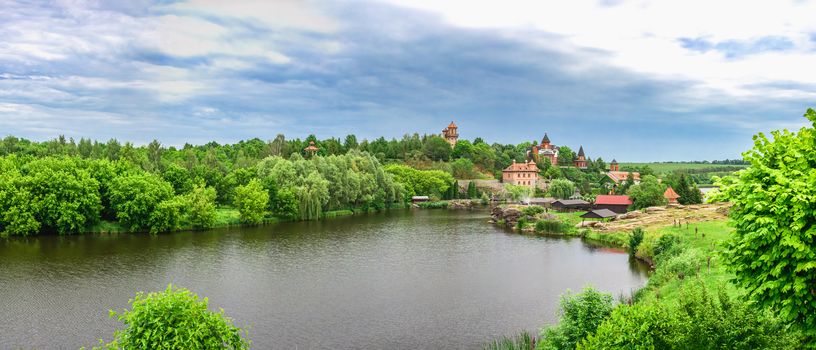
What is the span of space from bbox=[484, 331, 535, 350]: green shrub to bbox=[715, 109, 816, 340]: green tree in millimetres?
10794

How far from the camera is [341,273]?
42.3 m

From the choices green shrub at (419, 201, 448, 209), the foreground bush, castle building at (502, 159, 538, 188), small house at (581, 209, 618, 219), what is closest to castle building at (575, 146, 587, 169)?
castle building at (502, 159, 538, 188)

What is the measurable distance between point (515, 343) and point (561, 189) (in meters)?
103

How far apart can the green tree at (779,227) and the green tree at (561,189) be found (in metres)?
110

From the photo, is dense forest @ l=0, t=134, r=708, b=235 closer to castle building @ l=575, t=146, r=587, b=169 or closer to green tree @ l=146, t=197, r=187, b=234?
green tree @ l=146, t=197, r=187, b=234

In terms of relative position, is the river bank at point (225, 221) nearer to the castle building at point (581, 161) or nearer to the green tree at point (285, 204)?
the green tree at point (285, 204)

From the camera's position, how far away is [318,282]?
39281 millimetres

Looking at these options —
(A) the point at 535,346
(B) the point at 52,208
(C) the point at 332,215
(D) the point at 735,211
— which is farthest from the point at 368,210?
(D) the point at 735,211

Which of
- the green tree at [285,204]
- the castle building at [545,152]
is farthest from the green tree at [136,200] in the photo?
the castle building at [545,152]

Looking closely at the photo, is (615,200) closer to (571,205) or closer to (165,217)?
(571,205)

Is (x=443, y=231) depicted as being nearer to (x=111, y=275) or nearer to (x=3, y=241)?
(x=111, y=275)

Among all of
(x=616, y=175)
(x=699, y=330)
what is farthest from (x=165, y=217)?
(x=616, y=175)

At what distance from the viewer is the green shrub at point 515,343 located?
2427 centimetres

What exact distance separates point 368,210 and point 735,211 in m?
82.7
